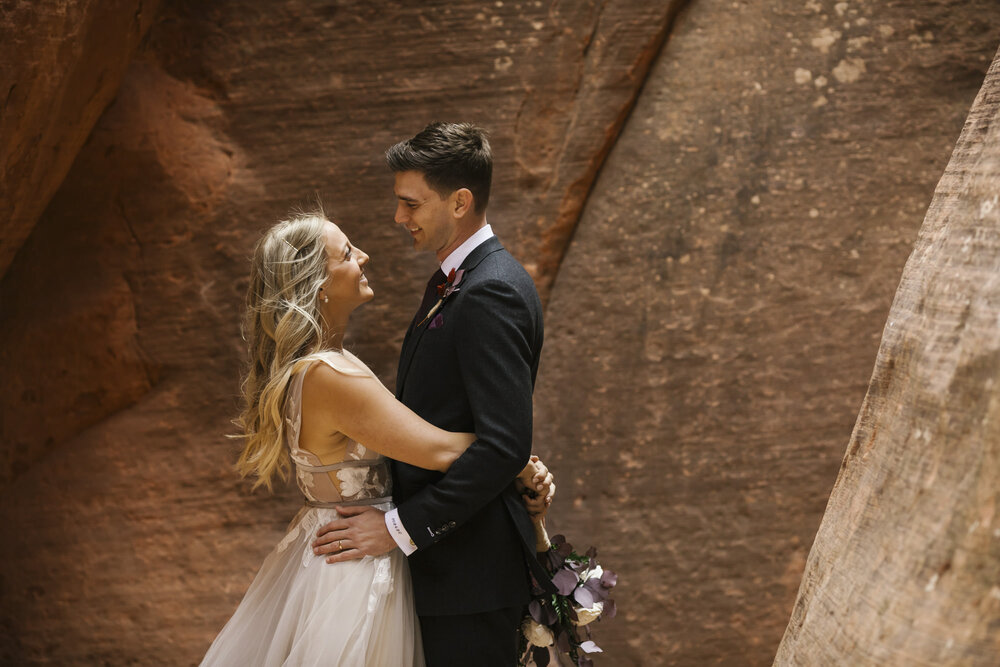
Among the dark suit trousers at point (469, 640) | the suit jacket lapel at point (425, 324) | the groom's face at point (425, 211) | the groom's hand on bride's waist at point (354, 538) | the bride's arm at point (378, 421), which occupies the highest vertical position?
the groom's face at point (425, 211)

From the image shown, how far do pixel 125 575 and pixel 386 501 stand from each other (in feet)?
6.01

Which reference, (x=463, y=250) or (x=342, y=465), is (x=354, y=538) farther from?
(x=463, y=250)

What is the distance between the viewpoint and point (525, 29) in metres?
3.32

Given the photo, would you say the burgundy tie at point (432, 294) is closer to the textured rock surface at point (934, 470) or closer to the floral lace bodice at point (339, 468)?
the floral lace bodice at point (339, 468)

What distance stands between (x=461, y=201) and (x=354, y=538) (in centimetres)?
87

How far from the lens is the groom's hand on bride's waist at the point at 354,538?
6.67 feet

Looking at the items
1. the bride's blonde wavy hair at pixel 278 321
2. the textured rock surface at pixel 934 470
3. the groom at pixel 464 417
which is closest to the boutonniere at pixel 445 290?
the groom at pixel 464 417

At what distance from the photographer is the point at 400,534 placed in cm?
203

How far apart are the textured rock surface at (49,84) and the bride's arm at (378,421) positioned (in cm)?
155

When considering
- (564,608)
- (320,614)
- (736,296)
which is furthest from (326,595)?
(736,296)

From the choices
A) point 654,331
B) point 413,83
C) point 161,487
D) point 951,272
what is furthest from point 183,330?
point 951,272

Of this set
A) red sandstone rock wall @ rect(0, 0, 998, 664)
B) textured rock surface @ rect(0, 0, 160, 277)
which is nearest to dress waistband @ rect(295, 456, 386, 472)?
red sandstone rock wall @ rect(0, 0, 998, 664)

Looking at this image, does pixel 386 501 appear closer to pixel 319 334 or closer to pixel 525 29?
pixel 319 334

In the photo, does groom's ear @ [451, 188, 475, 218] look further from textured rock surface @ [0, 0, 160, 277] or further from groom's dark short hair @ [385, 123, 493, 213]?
textured rock surface @ [0, 0, 160, 277]
